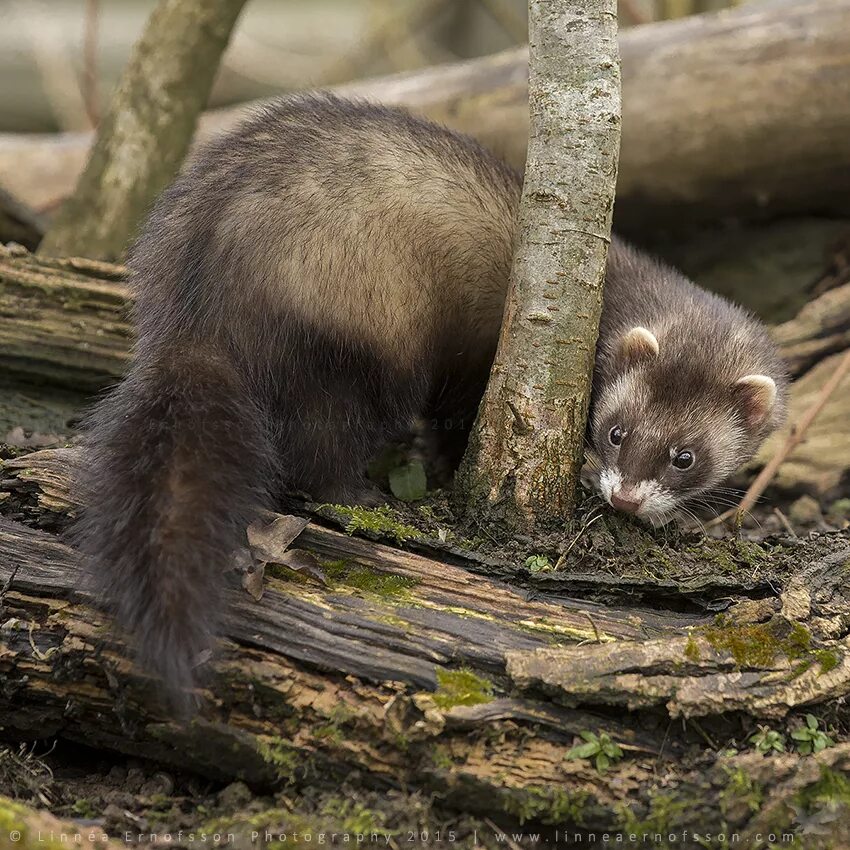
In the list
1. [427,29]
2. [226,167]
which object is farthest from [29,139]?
[427,29]

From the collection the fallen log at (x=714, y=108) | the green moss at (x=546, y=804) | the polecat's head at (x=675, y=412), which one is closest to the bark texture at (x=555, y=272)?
the polecat's head at (x=675, y=412)

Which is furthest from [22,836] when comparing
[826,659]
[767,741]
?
[826,659]

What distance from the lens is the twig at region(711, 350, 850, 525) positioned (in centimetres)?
487

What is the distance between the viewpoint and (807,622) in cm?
319

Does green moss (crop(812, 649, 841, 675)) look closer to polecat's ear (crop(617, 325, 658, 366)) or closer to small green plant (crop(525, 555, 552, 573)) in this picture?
small green plant (crop(525, 555, 552, 573))

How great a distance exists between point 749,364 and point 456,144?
161cm

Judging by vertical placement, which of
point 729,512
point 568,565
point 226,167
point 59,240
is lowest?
point 729,512

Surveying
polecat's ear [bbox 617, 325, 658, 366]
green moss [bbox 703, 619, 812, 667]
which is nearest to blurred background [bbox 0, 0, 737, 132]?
polecat's ear [bbox 617, 325, 658, 366]

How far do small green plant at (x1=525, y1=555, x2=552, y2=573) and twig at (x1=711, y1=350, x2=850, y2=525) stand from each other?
1480 mm

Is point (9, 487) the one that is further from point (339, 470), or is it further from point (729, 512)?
point (729, 512)

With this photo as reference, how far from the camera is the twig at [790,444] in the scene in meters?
4.87

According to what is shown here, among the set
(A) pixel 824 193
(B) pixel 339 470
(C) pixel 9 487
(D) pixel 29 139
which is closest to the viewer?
(C) pixel 9 487

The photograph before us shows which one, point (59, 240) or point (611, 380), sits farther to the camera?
point (59, 240)

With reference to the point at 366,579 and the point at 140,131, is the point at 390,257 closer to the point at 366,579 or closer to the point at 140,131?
the point at 366,579
